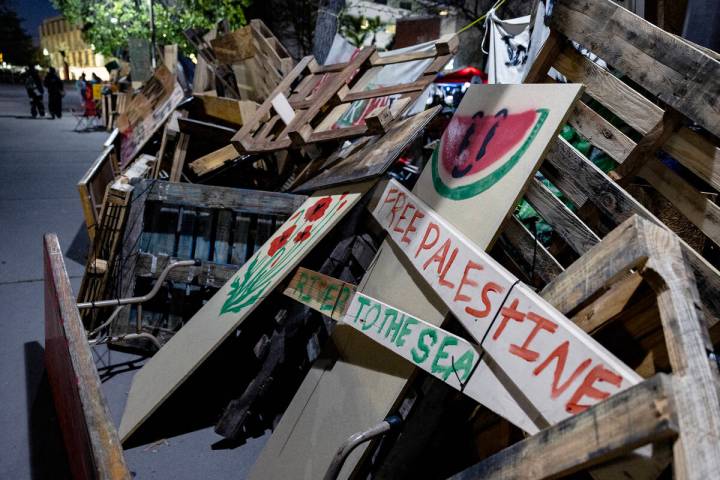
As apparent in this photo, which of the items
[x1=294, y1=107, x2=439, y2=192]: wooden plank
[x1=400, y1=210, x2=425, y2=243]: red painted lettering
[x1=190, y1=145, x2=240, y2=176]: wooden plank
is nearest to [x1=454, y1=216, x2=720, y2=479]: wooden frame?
[x1=400, y1=210, x2=425, y2=243]: red painted lettering

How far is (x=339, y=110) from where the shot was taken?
4066 mm

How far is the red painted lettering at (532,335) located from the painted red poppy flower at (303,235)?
1621 millimetres

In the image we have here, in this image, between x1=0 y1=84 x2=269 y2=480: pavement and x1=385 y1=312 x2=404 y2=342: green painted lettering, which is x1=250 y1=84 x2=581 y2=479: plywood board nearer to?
x1=385 y1=312 x2=404 y2=342: green painted lettering

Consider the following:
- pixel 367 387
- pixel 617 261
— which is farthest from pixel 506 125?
pixel 367 387

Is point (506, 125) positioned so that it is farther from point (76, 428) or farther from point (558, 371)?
point (76, 428)

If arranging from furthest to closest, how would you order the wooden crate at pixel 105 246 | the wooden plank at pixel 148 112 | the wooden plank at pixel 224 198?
the wooden plank at pixel 148 112 → the wooden crate at pixel 105 246 → the wooden plank at pixel 224 198

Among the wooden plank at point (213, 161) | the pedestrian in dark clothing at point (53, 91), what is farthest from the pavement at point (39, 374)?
the pedestrian in dark clothing at point (53, 91)

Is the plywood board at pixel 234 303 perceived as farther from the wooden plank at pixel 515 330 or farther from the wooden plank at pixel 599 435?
the wooden plank at pixel 599 435

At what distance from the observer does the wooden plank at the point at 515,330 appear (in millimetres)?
1368

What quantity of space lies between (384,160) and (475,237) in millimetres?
849

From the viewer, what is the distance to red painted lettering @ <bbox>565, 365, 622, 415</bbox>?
130 cm

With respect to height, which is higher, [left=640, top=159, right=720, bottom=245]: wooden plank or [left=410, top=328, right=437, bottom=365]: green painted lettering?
[left=640, top=159, right=720, bottom=245]: wooden plank

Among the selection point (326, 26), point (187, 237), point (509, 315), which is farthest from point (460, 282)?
point (326, 26)

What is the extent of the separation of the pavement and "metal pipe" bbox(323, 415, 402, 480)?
4.40ft
